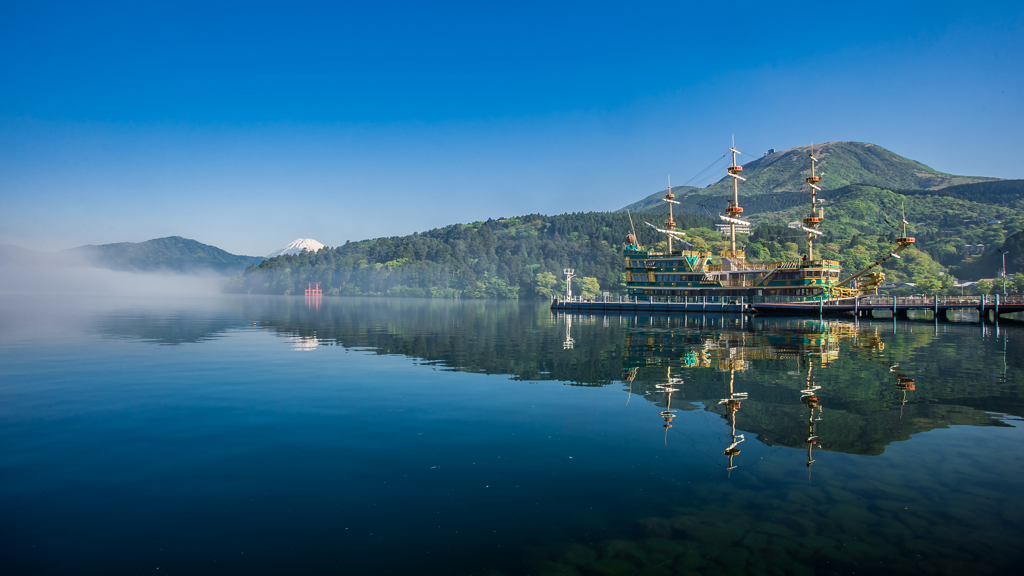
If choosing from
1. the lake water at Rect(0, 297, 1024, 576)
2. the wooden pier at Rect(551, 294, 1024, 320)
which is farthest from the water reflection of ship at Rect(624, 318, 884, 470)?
the wooden pier at Rect(551, 294, 1024, 320)

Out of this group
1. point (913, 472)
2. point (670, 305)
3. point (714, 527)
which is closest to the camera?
point (714, 527)

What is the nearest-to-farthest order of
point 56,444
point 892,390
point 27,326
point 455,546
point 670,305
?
point 455,546
point 56,444
point 892,390
point 27,326
point 670,305

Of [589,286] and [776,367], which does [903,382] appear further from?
[589,286]

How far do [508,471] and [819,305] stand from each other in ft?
249

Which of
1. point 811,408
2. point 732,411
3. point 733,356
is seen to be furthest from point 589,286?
point 732,411

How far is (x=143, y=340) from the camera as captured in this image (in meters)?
34.3

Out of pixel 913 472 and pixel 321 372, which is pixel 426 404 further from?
pixel 913 472

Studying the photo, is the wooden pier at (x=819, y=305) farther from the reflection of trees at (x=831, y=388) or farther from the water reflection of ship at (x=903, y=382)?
the water reflection of ship at (x=903, y=382)

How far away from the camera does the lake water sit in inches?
288

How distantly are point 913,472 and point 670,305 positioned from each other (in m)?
77.8

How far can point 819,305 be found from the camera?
73.8 m

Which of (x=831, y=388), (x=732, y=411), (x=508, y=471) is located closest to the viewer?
(x=508, y=471)

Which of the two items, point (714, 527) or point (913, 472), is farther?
point (913, 472)

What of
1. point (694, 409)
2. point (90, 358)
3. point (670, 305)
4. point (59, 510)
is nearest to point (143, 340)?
point (90, 358)
